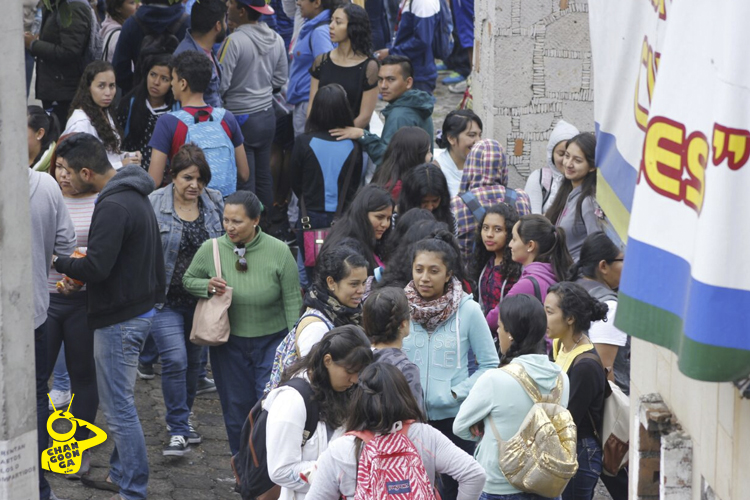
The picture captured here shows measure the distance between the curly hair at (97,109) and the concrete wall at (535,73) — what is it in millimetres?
3661

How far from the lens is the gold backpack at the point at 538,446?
16.6 feet

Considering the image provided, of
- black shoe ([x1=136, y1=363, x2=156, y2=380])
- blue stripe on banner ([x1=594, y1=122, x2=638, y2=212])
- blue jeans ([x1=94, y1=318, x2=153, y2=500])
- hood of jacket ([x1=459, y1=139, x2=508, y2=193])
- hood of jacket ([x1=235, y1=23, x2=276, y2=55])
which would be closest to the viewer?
blue stripe on banner ([x1=594, y1=122, x2=638, y2=212])

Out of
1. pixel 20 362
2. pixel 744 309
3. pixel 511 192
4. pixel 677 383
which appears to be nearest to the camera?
pixel 744 309

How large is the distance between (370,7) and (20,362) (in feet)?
37.9

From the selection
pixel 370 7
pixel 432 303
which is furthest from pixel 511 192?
pixel 370 7

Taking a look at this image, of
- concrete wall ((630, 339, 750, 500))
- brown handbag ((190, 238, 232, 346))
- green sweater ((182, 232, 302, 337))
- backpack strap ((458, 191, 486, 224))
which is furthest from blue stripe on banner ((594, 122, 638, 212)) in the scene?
backpack strap ((458, 191, 486, 224))

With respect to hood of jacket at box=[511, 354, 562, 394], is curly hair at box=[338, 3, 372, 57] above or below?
above

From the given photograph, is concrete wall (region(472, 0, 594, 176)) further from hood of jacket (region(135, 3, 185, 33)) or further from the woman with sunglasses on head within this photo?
the woman with sunglasses on head

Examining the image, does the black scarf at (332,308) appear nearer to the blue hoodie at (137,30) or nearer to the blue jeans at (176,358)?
the blue jeans at (176,358)

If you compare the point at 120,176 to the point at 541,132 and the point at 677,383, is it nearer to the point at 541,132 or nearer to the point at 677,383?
the point at 677,383

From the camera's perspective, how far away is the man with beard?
28.7 ft

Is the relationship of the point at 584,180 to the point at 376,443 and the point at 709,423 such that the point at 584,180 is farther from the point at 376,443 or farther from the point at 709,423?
the point at 709,423

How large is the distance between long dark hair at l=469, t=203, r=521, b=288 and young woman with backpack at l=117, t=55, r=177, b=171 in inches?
113

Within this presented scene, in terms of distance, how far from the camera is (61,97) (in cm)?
956
